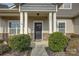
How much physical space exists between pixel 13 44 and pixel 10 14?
314 inches

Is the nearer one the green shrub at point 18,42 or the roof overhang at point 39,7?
the green shrub at point 18,42

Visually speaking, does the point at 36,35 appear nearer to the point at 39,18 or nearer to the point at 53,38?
the point at 39,18

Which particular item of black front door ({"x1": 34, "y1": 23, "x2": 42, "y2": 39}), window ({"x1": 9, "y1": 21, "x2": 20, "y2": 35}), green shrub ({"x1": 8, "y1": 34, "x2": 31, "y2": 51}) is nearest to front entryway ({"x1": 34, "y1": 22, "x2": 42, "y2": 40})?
black front door ({"x1": 34, "y1": 23, "x2": 42, "y2": 39})

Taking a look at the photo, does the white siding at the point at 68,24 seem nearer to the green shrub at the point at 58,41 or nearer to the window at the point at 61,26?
the window at the point at 61,26

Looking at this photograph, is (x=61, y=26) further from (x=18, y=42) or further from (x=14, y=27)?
(x=18, y=42)

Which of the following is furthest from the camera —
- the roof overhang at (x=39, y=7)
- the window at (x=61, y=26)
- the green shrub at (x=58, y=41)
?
the window at (x=61, y=26)

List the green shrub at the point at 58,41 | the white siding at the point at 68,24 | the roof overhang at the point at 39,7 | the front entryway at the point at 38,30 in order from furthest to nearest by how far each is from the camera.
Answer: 1. the white siding at the point at 68,24
2. the front entryway at the point at 38,30
3. the roof overhang at the point at 39,7
4. the green shrub at the point at 58,41

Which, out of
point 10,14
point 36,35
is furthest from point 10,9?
point 36,35

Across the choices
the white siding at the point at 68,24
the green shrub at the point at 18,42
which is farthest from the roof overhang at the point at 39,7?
the white siding at the point at 68,24

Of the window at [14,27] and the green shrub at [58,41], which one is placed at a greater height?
the window at [14,27]

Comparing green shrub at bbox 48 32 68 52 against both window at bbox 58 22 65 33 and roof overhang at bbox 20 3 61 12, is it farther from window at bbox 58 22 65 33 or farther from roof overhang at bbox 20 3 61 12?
window at bbox 58 22 65 33

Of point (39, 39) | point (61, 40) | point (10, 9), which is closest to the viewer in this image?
point (61, 40)

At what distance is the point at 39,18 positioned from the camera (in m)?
20.6

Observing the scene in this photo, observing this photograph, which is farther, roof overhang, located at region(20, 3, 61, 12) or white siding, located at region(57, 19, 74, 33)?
white siding, located at region(57, 19, 74, 33)
